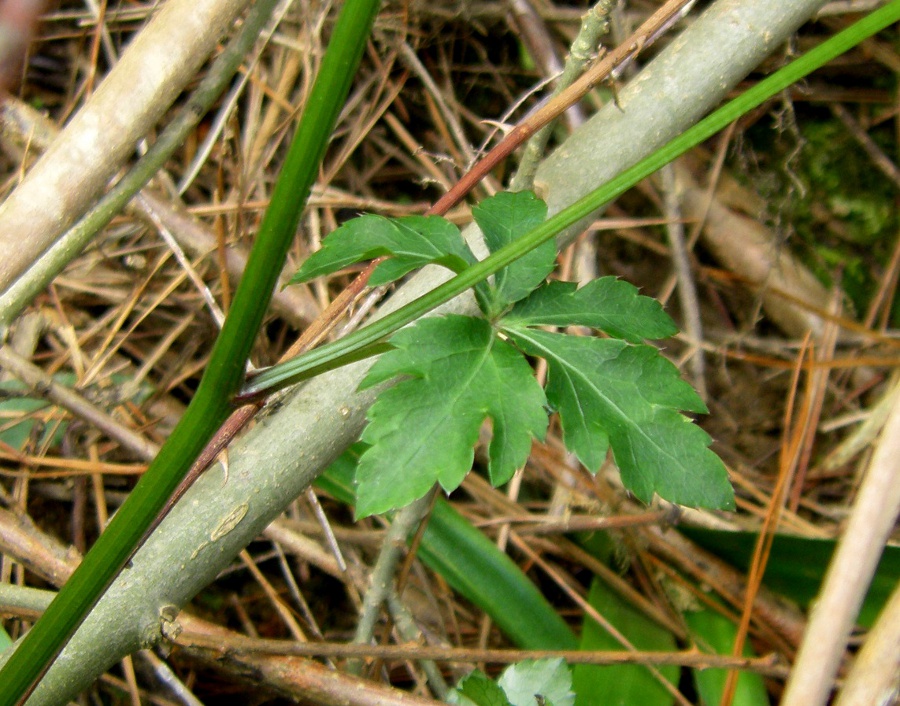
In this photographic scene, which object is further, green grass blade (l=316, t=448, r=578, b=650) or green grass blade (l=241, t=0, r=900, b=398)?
green grass blade (l=316, t=448, r=578, b=650)

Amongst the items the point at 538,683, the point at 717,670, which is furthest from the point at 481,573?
the point at 717,670

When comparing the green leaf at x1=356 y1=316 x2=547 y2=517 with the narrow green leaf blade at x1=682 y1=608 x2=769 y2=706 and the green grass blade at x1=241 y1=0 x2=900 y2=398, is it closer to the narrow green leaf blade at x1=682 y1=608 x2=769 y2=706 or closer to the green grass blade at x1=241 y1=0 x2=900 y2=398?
the green grass blade at x1=241 y1=0 x2=900 y2=398

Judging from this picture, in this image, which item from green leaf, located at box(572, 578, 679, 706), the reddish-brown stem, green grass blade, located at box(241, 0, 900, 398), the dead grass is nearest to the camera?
green grass blade, located at box(241, 0, 900, 398)

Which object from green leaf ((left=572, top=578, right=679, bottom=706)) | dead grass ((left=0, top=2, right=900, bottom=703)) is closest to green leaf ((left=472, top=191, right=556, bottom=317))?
dead grass ((left=0, top=2, right=900, bottom=703))

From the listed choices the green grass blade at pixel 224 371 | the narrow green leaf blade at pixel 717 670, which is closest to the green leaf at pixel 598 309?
the green grass blade at pixel 224 371

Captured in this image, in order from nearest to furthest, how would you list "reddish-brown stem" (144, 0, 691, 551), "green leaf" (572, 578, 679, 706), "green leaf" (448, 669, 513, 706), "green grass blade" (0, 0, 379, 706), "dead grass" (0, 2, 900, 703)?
"green grass blade" (0, 0, 379, 706) < "green leaf" (448, 669, 513, 706) < "reddish-brown stem" (144, 0, 691, 551) < "green leaf" (572, 578, 679, 706) < "dead grass" (0, 2, 900, 703)

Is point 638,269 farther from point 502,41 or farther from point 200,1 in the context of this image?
point 200,1

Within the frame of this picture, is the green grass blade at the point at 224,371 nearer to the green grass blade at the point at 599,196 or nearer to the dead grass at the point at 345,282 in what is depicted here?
the green grass blade at the point at 599,196

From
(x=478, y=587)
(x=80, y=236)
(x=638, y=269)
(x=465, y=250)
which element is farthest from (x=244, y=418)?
(x=638, y=269)
